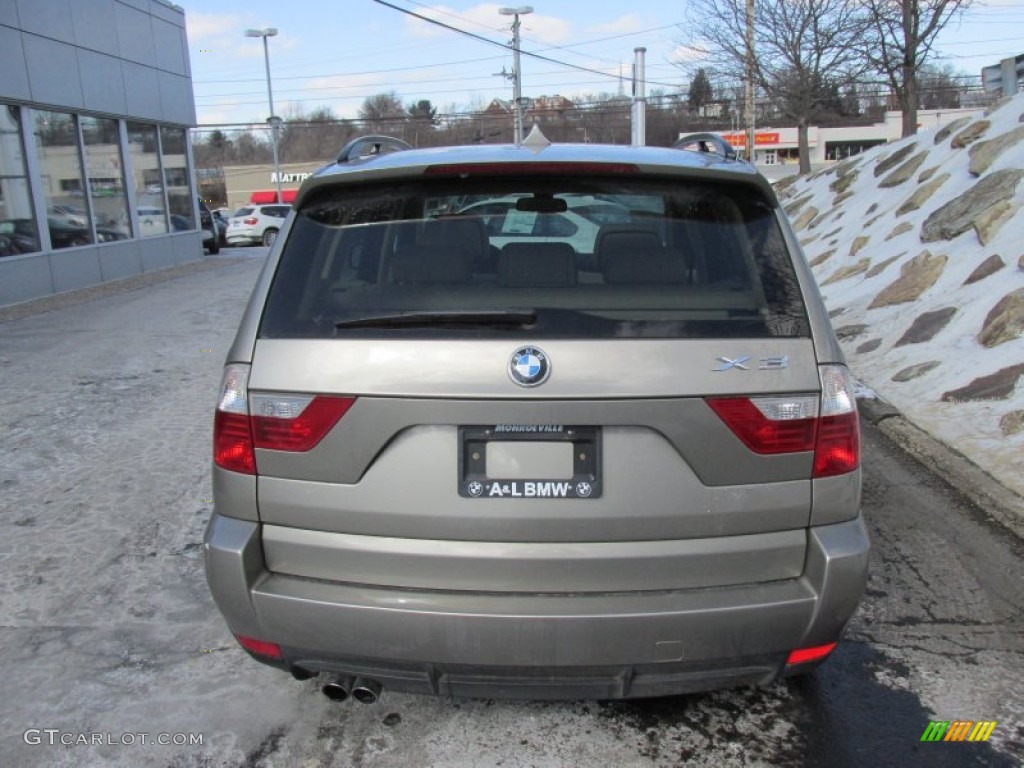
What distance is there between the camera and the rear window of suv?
2.23 metres

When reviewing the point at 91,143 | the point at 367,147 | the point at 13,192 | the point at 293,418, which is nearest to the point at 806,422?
the point at 293,418

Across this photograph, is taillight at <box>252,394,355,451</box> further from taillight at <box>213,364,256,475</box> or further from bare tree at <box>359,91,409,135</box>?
bare tree at <box>359,91,409,135</box>

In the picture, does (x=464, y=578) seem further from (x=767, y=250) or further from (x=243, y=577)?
(x=767, y=250)

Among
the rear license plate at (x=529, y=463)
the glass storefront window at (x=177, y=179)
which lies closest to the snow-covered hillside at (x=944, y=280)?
the rear license plate at (x=529, y=463)

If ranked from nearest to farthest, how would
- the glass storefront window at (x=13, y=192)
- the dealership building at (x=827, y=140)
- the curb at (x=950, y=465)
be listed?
the curb at (x=950, y=465) → the glass storefront window at (x=13, y=192) → the dealership building at (x=827, y=140)

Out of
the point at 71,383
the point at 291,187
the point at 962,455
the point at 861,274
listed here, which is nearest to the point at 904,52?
the point at 861,274

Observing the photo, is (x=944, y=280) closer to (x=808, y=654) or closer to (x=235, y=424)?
(x=808, y=654)

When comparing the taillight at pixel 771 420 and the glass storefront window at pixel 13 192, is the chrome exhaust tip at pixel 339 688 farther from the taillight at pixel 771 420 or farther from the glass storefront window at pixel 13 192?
the glass storefront window at pixel 13 192

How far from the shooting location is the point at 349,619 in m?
2.21

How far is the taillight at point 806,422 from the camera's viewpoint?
86.3 inches

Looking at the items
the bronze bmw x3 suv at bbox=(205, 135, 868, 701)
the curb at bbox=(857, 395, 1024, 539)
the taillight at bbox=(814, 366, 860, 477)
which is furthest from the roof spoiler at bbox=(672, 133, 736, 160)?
the curb at bbox=(857, 395, 1024, 539)

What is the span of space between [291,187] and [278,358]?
268 ft

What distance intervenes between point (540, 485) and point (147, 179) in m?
19.6

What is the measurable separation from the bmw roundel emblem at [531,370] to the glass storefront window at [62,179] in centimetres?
1481
